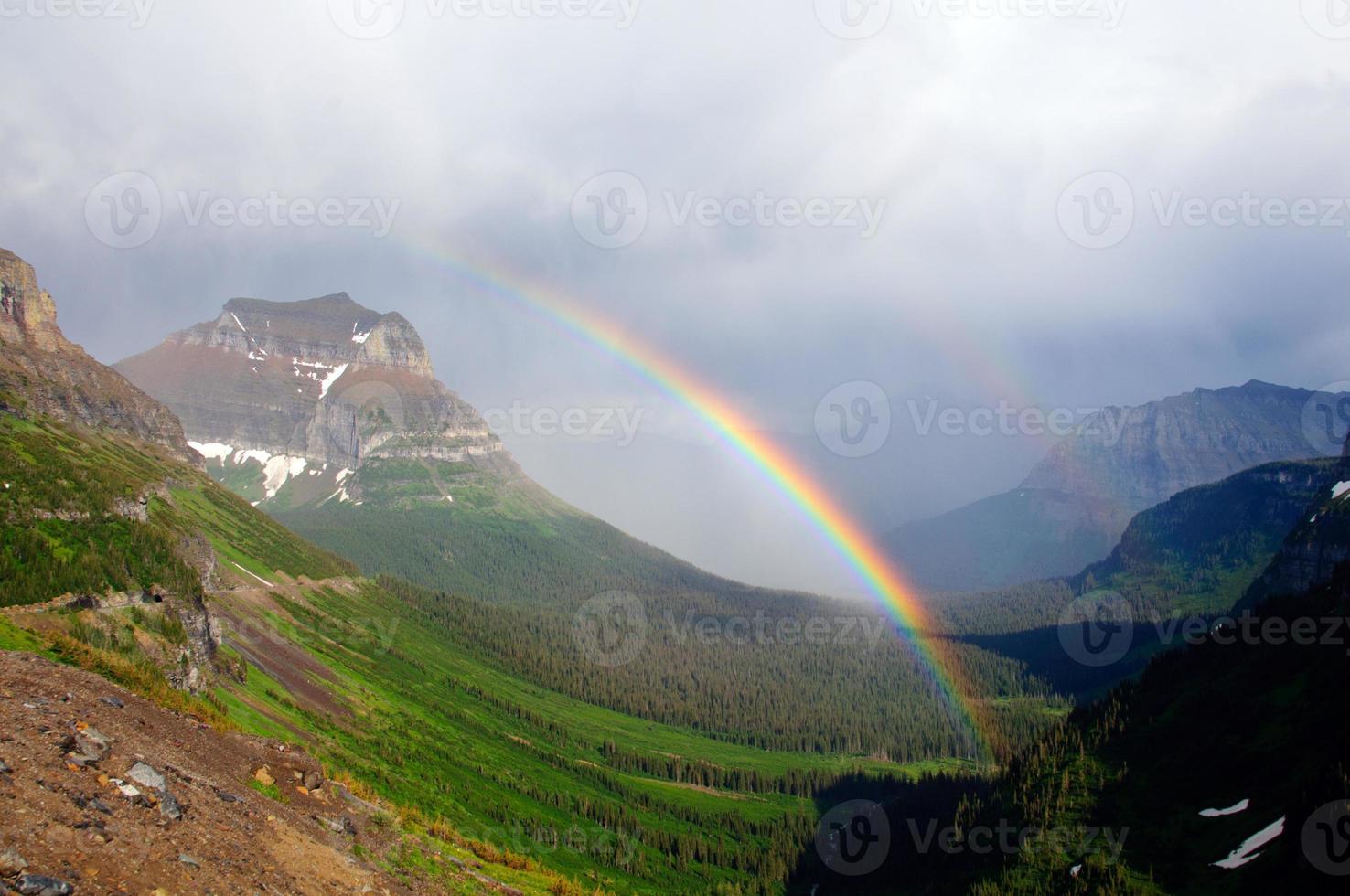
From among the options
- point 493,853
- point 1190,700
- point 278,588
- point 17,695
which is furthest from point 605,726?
point 17,695

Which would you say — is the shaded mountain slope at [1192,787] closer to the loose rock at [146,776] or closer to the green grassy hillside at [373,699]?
the green grassy hillside at [373,699]

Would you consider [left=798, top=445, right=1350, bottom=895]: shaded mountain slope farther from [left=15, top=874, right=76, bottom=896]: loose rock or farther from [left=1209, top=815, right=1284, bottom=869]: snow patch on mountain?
[left=15, top=874, right=76, bottom=896]: loose rock

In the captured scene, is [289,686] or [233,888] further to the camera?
[289,686]

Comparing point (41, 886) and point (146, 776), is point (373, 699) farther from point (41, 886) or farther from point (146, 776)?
point (41, 886)

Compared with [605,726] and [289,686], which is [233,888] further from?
[605,726]

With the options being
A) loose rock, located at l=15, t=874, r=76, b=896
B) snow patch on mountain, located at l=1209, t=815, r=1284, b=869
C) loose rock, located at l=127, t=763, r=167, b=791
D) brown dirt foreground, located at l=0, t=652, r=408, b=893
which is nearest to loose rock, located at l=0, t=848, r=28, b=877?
brown dirt foreground, located at l=0, t=652, r=408, b=893

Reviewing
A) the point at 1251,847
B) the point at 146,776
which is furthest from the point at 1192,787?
the point at 146,776
